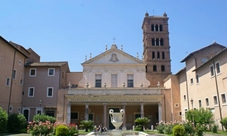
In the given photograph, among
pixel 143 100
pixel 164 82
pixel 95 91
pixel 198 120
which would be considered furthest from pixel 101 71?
pixel 198 120

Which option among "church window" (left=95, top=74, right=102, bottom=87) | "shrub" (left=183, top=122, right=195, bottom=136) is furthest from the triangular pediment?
"shrub" (left=183, top=122, right=195, bottom=136)

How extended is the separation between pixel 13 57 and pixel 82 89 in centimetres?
1050

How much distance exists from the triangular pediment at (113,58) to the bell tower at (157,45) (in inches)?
374

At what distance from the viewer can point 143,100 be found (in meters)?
32.9

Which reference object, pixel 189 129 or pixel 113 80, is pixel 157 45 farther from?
pixel 189 129

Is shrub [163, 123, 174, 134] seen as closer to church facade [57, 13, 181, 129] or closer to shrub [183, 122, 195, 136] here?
shrub [183, 122, 195, 136]

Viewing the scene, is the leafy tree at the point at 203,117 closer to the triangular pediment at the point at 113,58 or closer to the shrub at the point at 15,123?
the triangular pediment at the point at 113,58

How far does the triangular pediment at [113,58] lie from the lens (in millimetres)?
37531

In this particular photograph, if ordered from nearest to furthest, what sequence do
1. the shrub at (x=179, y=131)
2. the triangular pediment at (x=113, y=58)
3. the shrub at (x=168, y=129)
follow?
the shrub at (x=179, y=131), the shrub at (x=168, y=129), the triangular pediment at (x=113, y=58)

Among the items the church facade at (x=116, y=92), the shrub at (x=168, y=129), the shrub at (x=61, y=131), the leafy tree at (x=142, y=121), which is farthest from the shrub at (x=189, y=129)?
the church facade at (x=116, y=92)

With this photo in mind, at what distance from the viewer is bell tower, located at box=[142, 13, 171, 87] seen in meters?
46.6

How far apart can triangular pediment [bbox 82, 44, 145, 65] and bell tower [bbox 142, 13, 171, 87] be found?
949cm

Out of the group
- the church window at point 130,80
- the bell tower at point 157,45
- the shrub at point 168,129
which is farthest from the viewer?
the bell tower at point 157,45

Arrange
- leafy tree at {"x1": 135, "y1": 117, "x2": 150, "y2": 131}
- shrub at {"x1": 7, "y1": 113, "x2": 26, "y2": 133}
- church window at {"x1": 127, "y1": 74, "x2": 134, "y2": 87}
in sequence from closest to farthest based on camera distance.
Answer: shrub at {"x1": 7, "y1": 113, "x2": 26, "y2": 133} < leafy tree at {"x1": 135, "y1": 117, "x2": 150, "y2": 131} < church window at {"x1": 127, "y1": 74, "x2": 134, "y2": 87}
